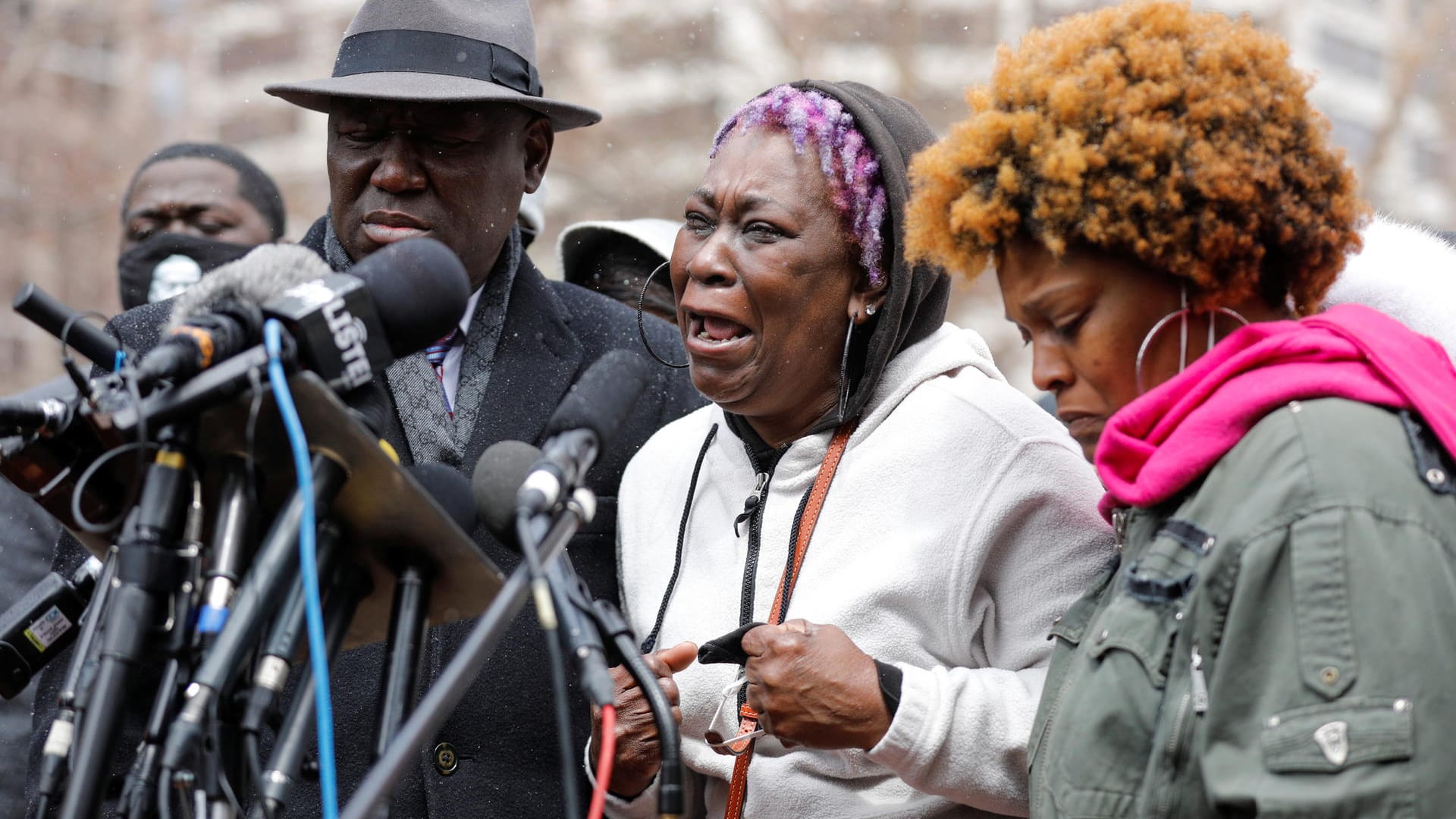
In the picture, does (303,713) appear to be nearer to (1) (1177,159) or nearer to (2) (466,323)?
(1) (1177,159)

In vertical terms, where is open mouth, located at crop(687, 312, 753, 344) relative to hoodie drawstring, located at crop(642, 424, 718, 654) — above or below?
above

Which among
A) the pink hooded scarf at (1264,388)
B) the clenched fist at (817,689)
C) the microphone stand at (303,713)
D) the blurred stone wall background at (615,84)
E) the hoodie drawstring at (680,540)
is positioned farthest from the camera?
the blurred stone wall background at (615,84)

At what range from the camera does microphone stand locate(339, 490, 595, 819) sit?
1.99m

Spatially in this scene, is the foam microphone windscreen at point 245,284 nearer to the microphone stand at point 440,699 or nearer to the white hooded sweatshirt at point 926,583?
the microphone stand at point 440,699

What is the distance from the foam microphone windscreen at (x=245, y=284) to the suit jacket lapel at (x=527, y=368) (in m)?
1.46

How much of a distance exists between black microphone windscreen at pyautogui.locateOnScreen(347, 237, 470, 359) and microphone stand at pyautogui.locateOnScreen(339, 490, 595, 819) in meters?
0.44

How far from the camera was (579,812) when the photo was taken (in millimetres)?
2328

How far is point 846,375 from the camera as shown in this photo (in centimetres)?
355

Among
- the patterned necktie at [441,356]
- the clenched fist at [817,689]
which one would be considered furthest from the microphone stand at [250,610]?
the patterned necktie at [441,356]

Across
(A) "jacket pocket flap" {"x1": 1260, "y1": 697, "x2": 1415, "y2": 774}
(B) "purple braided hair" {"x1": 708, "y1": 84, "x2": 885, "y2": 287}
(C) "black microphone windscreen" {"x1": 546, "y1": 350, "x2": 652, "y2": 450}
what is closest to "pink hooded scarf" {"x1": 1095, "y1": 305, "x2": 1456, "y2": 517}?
(A) "jacket pocket flap" {"x1": 1260, "y1": 697, "x2": 1415, "y2": 774}

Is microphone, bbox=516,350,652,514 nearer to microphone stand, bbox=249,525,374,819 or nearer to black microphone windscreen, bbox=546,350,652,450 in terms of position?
black microphone windscreen, bbox=546,350,652,450

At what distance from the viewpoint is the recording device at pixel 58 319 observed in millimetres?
2395

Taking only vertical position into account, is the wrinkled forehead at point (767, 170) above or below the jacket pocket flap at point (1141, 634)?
above

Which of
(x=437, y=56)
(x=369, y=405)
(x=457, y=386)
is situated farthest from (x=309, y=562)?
(x=437, y=56)
